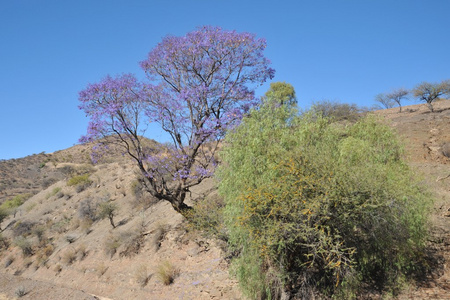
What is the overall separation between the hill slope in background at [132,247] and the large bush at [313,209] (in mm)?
1807

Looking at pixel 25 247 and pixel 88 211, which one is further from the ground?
pixel 88 211

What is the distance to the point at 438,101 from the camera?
156 ft

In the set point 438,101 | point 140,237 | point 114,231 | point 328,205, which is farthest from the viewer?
point 438,101

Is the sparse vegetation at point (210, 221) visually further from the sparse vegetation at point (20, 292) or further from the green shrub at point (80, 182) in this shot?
the green shrub at point (80, 182)

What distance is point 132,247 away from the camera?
18344 mm

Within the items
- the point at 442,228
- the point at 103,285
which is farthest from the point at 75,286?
the point at 442,228

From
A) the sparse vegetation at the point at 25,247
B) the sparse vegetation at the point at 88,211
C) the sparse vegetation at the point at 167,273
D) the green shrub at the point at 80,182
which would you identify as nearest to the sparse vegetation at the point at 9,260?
the sparse vegetation at the point at 25,247

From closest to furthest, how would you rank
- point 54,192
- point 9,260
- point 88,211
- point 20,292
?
point 20,292 < point 9,260 < point 88,211 < point 54,192

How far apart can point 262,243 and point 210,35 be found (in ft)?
36.7

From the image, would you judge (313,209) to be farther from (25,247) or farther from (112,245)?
(25,247)

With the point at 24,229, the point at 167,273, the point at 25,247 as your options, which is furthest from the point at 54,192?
the point at 167,273

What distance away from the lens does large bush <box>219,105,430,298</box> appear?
8.41 meters

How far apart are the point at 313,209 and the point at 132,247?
42.9 ft

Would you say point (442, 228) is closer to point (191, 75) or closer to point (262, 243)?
point (262, 243)
